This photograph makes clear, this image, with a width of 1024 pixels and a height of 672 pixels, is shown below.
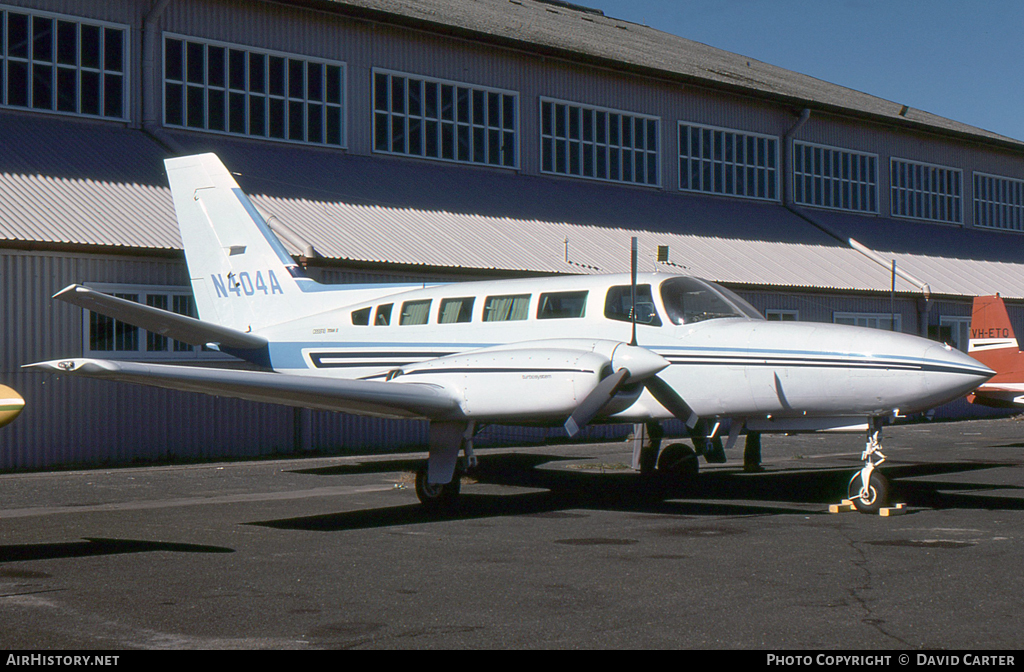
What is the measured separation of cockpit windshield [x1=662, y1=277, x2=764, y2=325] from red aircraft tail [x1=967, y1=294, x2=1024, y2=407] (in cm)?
973

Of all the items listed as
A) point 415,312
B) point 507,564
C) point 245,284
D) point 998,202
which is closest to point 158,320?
point 245,284

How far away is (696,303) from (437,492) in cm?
394

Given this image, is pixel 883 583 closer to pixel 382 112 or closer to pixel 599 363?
pixel 599 363

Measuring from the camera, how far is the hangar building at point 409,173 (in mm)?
18750

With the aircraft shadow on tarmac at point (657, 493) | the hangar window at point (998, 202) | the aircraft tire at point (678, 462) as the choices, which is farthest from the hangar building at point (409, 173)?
the aircraft tire at point (678, 462)

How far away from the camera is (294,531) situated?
11320mm

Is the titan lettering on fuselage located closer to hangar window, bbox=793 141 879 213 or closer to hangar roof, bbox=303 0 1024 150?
hangar roof, bbox=303 0 1024 150

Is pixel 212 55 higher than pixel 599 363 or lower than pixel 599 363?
higher

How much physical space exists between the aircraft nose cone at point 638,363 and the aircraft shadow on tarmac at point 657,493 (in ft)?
6.36

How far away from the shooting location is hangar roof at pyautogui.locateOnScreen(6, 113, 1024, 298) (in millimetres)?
19172

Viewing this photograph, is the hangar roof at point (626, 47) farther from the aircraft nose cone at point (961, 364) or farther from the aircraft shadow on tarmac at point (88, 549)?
the aircraft nose cone at point (961, 364)

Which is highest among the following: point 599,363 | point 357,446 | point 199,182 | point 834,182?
point 834,182

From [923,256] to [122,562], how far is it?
3109 cm
